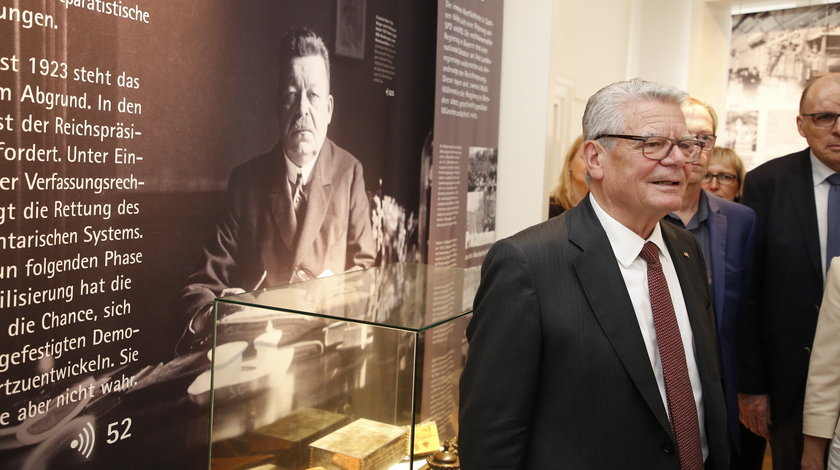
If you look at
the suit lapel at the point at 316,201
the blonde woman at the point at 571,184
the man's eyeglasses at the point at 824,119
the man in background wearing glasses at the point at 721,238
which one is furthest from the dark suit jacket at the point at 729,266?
the suit lapel at the point at 316,201

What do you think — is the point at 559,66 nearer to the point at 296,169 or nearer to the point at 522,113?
the point at 522,113

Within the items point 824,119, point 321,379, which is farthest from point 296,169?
point 824,119

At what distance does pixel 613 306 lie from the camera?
1756 mm

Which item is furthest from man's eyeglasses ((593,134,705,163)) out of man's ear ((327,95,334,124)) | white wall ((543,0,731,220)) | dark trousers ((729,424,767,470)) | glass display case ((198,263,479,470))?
white wall ((543,0,731,220))

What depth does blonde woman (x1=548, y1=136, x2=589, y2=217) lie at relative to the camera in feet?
12.6

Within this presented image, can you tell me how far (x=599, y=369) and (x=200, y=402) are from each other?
1.38 metres

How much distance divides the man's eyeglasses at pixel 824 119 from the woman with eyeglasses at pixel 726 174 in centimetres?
162

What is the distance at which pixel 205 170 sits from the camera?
2408 mm

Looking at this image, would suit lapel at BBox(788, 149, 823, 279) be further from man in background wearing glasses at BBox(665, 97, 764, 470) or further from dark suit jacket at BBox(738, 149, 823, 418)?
man in background wearing glasses at BBox(665, 97, 764, 470)

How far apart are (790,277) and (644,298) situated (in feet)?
5.00

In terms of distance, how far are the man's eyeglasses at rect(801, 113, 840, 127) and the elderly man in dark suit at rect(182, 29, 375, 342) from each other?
191 cm

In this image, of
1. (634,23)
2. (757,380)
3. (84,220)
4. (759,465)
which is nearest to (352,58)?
(84,220)

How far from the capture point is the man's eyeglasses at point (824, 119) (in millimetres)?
2961

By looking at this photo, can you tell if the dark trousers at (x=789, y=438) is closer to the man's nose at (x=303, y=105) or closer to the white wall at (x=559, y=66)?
the white wall at (x=559, y=66)
